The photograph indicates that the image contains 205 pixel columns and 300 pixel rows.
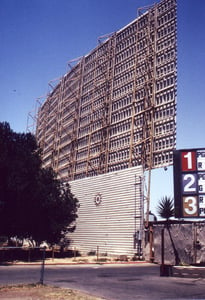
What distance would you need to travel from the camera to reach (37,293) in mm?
9680

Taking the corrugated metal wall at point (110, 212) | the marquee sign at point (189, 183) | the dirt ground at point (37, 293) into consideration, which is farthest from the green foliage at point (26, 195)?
the dirt ground at point (37, 293)

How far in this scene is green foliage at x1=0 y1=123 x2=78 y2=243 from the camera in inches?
1090

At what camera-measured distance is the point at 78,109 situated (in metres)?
43.6

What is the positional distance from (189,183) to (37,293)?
8.13 meters

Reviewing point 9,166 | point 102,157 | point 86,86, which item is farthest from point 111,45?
point 9,166

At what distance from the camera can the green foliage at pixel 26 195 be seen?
27688mm

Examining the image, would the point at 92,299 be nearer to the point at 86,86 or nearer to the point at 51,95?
the point at 86,86

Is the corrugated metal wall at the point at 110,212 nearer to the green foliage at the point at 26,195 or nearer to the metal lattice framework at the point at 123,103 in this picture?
the metal lattice framework at the point at 123,103

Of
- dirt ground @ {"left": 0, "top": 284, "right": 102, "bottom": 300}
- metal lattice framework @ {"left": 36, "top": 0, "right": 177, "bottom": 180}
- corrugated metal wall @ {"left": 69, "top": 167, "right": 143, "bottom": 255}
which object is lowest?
dirt ground @ {"left": 0, "top": 284, "right": 102, "bottom": 300}

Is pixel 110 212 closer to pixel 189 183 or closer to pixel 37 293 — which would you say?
pixel 189 183

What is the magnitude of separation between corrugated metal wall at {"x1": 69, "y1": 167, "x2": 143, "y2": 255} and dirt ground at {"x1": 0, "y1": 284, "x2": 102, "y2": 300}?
18.5 metres

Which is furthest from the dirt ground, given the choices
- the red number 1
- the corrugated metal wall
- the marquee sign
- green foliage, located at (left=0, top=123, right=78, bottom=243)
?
the corrugated metal wall

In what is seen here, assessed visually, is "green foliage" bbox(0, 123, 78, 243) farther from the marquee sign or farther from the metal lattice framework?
the marquee sign

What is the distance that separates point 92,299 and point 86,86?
36104mm
